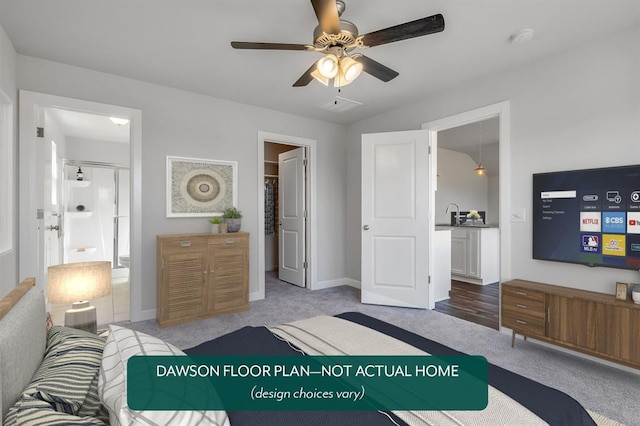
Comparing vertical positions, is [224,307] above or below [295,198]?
below

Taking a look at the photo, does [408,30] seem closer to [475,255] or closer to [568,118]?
[568,118]

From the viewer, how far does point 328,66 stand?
6.84 ft

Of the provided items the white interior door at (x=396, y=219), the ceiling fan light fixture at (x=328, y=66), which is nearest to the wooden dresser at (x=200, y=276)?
the white interior door at (x=396, y=219)

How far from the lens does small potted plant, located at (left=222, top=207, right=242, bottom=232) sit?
3.69m

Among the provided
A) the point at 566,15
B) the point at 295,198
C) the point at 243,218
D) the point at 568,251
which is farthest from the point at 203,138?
the point at 568,251

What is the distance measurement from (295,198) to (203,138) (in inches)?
68.6

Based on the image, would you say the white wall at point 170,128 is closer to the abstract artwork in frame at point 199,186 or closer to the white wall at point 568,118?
the abstract artwork in frame at point 199,186

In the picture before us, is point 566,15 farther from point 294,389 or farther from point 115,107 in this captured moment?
point 115,107

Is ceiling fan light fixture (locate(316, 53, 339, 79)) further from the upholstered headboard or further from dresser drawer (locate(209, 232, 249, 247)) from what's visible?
dresser drawer (locate(209, 232, 249, 247))

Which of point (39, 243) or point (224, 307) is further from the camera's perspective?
point (224, 307)

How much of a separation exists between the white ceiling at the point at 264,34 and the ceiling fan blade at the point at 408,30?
0.37m

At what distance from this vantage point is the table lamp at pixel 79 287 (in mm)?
1745

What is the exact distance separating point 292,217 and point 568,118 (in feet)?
12.0

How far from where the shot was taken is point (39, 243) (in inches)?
113
